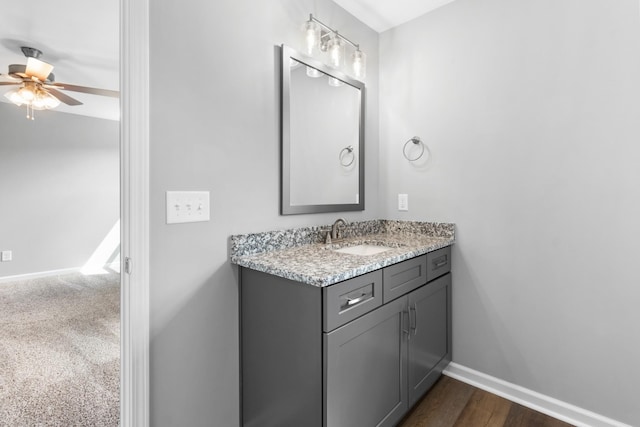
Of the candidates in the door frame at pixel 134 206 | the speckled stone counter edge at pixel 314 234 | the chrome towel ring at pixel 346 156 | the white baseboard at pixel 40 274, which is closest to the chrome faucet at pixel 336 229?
the speckled stone counter edge at pixel 314 234

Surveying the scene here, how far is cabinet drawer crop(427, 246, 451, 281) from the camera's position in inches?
69.9

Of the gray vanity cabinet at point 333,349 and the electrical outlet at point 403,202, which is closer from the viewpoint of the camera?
the gray vanity cabinet at point 333,349

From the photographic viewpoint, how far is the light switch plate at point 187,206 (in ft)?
4.06

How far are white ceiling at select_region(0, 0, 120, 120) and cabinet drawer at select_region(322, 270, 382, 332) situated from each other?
7.58ft

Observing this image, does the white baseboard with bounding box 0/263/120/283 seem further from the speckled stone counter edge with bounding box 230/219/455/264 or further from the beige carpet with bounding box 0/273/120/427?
the speckled stone counter edge with bounding box 230/219/455/264

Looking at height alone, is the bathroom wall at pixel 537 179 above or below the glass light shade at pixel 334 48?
below

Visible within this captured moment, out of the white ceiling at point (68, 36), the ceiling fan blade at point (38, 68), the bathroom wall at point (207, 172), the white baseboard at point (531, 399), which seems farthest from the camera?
the ceiling fan blade at point (38, 68)

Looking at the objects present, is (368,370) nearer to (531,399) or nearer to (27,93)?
(531,399)

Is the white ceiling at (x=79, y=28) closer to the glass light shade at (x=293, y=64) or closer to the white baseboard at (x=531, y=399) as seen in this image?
the glass light shade at (x=293, y=64)

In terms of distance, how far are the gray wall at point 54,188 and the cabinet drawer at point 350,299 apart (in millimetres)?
5523

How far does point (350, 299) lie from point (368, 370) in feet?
1.11

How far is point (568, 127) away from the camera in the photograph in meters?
1.59

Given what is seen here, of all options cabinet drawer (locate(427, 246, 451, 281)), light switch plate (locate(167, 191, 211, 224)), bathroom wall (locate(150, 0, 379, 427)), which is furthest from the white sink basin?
light switch plate (locate(167, 191, 211, 224))

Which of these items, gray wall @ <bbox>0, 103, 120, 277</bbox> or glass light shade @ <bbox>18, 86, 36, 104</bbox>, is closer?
glass light shade @ <bbox>18, 86, 36, 104</bbox>
